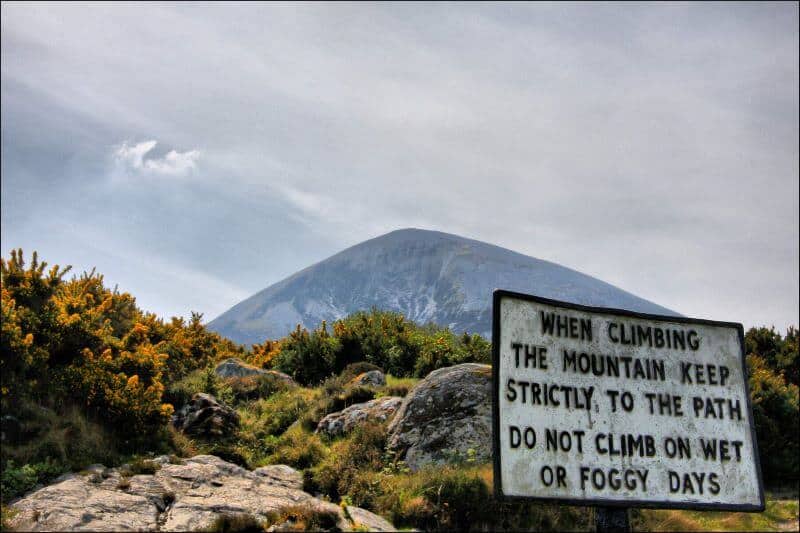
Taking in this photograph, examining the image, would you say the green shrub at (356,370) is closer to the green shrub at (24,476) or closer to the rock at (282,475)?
the rock at (282,475)

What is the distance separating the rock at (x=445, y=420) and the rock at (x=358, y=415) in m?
1.18

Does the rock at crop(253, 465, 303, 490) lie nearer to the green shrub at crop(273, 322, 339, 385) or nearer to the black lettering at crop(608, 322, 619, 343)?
the black lettering at crop(608, 322, 619, 343)

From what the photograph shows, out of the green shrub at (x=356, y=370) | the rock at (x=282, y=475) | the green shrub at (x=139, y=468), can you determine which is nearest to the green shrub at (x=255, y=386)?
the green shrub at (x=356, y=370)

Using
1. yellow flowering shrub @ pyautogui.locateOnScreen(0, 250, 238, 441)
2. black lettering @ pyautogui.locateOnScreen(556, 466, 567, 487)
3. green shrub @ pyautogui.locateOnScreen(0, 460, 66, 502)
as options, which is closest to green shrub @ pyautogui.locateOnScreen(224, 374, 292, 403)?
yellow flowering shrub @ pyautogui.locateOnScreen(0, 250, 238, 441)

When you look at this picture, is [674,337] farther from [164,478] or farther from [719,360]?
[164,478]

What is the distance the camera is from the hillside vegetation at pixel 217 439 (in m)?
9.74

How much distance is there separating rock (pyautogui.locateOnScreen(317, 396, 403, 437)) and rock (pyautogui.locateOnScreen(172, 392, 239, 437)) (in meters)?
2.41

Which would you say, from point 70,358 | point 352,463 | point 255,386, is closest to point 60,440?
point 70,358

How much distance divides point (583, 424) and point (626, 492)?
64cm

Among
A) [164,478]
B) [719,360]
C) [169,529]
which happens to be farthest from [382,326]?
[719,360]

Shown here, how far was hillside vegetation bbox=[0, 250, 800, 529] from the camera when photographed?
9742 millimetres

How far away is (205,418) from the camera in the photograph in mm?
14688

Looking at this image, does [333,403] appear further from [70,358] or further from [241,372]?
[241,372]

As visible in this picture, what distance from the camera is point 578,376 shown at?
4.86 meters
